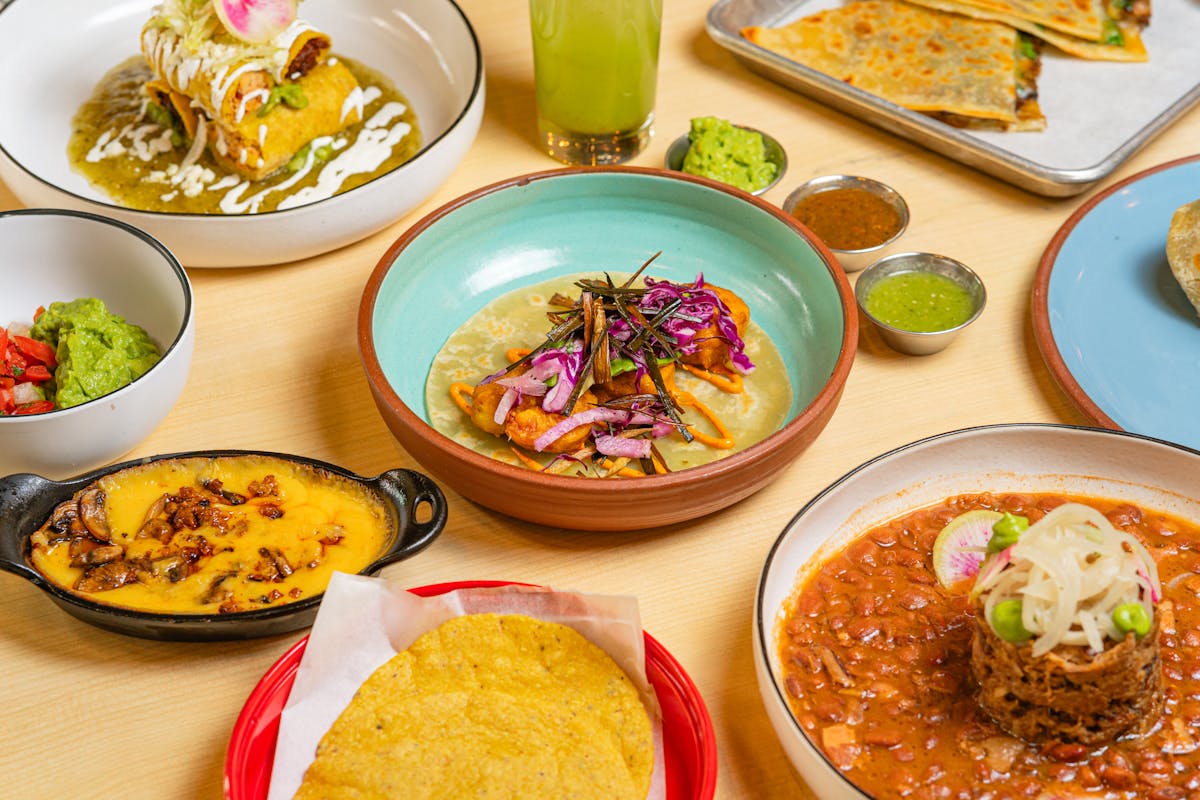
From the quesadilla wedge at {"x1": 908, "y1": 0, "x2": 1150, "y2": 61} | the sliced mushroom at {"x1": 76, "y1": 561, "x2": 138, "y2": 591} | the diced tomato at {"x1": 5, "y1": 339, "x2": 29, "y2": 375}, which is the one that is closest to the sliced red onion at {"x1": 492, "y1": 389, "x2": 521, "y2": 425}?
the sliced mushroom at {"x1": 76, "y1": 561, "x2": 138, "y2": 591}

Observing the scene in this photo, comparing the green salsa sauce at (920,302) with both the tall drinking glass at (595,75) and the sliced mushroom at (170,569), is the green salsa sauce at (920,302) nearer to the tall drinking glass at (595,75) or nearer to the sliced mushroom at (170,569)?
the tall drinking glass at (595,75)

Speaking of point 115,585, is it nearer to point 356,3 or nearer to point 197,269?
point 197,269

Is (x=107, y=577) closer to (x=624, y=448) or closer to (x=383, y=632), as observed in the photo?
(x=383, y=632)

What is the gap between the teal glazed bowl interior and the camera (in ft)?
7.86

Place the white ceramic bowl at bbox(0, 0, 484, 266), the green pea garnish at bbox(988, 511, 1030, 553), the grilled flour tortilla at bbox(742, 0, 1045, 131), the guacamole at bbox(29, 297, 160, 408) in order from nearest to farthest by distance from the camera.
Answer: the green pea garnish at bbox(988, 511, 1030, 553) < the guacamole at bbox(29, 297, 160, 408) < the white ceramic bowl at bbox(0, 0, 484, 266) < the grilled flour tortilla at bbox(742, 0, 1045, 131)

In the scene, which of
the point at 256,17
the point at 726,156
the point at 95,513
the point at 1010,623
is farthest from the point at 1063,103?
the point at 95,513

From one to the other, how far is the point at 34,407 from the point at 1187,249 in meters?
2.97

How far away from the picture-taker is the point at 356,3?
13.1 ft

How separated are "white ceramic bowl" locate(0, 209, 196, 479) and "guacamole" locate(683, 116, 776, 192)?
1523 mm

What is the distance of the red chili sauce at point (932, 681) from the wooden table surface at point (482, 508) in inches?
6.4

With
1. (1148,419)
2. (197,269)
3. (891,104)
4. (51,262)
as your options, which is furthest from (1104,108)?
(51,262)

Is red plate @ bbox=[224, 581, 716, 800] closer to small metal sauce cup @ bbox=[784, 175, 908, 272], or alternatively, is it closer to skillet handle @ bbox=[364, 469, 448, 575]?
skillet handle @ bbox=[364, 469, 448, 575]

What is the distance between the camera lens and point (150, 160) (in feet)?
11.6

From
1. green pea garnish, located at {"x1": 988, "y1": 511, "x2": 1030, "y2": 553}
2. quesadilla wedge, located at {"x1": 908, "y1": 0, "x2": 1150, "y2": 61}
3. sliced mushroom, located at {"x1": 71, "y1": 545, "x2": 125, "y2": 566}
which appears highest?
green pea garnish, located at {"x1": 988, "y1": 511, "x2": 1030, "y2": 553}
